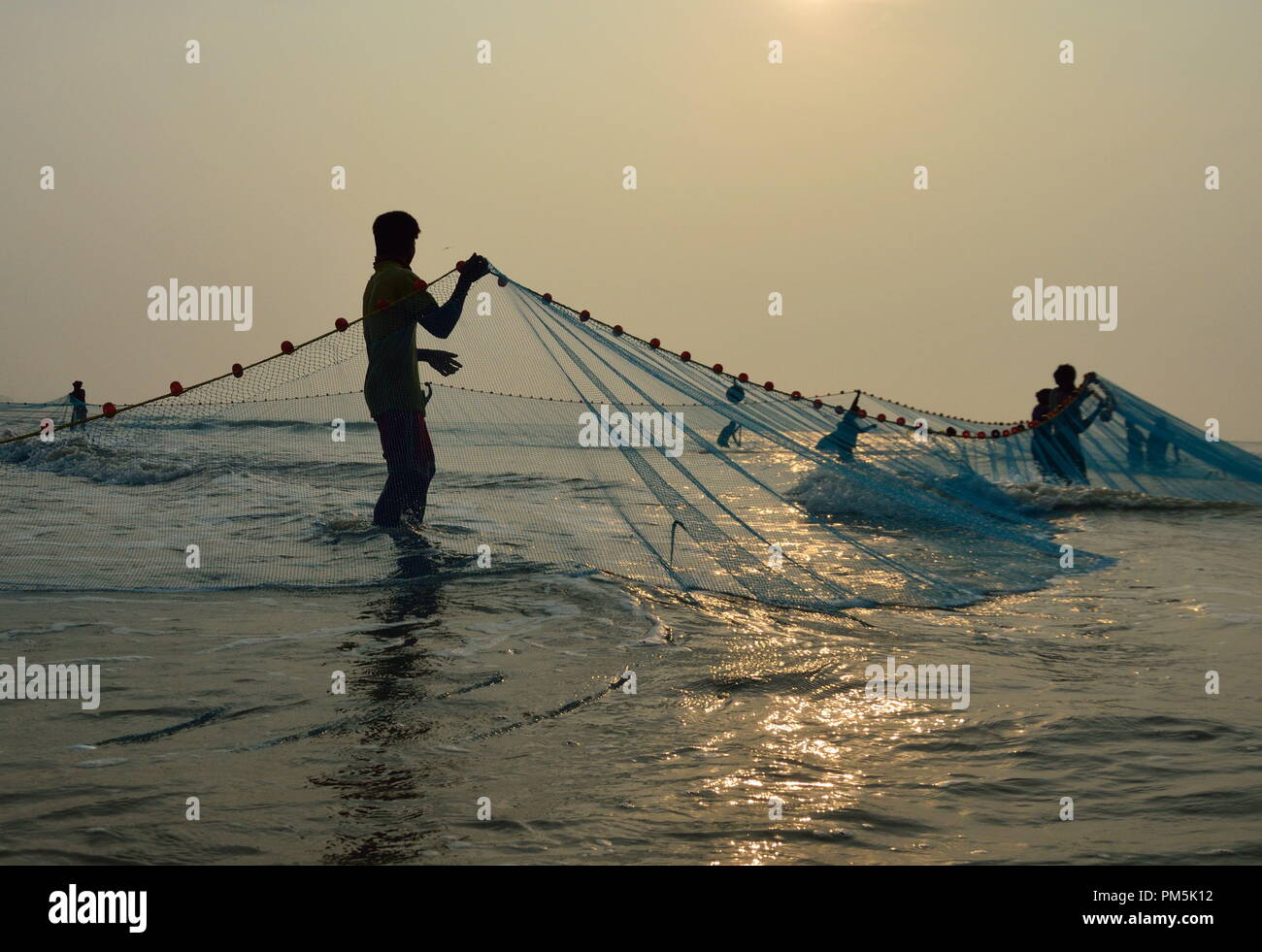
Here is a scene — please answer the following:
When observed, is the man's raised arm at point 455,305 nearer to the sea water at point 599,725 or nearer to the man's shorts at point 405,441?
the man's shorts at point 405,441

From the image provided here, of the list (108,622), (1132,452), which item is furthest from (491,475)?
(1132,452)

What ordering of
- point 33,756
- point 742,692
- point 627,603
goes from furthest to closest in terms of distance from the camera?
point 627,603
point 742,692
point 33,756

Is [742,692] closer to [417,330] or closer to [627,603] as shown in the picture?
[627,603]

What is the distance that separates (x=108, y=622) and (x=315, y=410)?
2.46 m

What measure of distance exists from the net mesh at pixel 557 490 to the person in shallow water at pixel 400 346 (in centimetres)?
13

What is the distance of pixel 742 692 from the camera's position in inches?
171

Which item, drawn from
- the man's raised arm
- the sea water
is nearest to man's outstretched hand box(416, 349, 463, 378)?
the man's raised arm

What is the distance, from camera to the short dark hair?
22.6ft

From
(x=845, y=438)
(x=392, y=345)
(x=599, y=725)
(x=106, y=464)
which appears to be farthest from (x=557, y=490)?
(x=106, y=464)

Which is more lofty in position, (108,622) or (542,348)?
(542,348)

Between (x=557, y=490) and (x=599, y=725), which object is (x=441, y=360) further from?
(x=599, y=725)

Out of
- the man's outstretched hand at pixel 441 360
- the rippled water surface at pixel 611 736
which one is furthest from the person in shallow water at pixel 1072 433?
the man's outstretched hand at pixel 441 360

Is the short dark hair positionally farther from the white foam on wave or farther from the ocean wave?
the ocean wave
